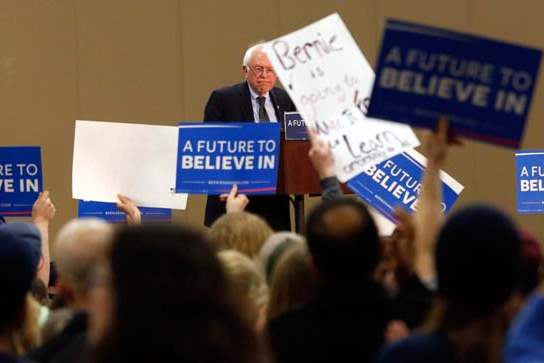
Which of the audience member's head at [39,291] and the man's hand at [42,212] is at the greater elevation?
the man's hand at [42,212]

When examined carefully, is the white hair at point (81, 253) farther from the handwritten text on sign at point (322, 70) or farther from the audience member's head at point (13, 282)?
the handwritten text on sign at point (322, 70)

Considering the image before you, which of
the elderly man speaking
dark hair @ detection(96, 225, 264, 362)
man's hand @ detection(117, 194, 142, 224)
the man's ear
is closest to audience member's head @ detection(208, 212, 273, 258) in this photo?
the man's ear

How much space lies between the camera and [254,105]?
6.54 meters

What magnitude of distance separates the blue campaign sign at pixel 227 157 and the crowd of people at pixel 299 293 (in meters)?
1.90

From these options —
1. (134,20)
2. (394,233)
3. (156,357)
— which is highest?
(134,20)

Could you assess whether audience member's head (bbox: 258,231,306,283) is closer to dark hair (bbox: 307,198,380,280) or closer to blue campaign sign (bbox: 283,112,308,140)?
dark hair (bbox: 307,198,380,280)

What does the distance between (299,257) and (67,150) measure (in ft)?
22.7

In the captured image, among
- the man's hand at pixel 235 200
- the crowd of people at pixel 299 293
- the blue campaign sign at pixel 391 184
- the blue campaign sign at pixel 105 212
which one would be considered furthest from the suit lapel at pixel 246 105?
the crowd of people at pixel 299 293

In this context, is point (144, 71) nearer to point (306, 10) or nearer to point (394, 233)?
point (306, 10)

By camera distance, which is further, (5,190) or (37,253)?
(5,190)

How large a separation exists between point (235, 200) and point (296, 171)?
2.22ft

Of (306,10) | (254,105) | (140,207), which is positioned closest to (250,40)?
(306,10)

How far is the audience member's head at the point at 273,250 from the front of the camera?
3359 millimetres

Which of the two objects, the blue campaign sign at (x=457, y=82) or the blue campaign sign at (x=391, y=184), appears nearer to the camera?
the blue campaign sign at (x=457, y=82)
